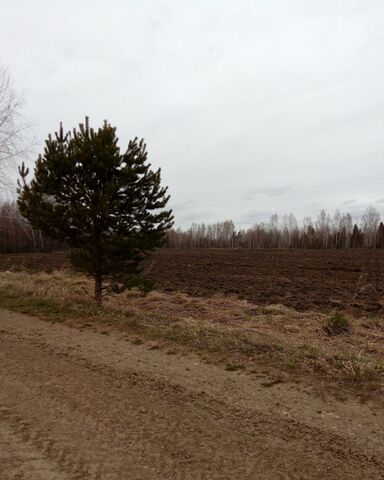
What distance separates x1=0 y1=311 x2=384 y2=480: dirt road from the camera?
10.3ft

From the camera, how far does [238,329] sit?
8367mm

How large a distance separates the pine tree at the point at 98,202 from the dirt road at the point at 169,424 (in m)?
3.99

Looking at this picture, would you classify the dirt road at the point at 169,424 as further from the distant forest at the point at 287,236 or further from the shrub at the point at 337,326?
the distant forest at the point at 287,236

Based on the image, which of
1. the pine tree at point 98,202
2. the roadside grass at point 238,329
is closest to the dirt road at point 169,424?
the roadside grass at point 238,329

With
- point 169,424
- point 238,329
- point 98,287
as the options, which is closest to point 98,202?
point 98,287

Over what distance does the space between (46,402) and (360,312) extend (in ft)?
34.4

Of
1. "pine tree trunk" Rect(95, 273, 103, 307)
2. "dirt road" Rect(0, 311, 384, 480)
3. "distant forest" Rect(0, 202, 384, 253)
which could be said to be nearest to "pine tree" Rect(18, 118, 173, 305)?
"pine tree trunk" Rect(95, 273, 103, 307)

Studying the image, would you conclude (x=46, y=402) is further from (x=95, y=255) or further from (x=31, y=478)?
(x=95, y=255)

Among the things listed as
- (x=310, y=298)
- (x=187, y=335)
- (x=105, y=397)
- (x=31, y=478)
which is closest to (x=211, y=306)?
(x=310, y=298)

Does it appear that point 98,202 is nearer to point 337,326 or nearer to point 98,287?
point 98,287

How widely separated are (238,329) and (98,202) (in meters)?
4.52

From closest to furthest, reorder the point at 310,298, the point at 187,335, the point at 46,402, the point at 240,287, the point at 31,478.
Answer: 1. the point at 31,478
2. the point at 46,402
3. the point at 187,335
4. the point at 310,298
5. the point at 240,287

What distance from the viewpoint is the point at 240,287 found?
17.2 m

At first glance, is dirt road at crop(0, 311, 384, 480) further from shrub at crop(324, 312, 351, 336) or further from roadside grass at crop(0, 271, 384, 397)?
shrub at crop(324, 312, 351, 336)
